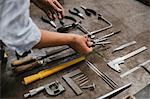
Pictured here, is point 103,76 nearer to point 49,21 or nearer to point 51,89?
→ point 51,89

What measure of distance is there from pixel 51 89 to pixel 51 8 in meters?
0.48

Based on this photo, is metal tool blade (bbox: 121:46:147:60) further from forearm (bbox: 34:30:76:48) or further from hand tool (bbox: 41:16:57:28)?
hand tool (bbox: 41:16:57:28)

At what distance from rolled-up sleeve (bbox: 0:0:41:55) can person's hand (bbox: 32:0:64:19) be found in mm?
447

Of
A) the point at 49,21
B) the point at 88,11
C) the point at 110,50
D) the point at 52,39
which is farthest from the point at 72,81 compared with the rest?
the point at 88,11

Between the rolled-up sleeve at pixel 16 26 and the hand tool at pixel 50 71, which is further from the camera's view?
the hand tool at pixel 50 71

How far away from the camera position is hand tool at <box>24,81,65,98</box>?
1022mm

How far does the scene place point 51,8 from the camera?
1.35 m

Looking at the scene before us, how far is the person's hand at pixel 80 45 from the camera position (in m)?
1.13

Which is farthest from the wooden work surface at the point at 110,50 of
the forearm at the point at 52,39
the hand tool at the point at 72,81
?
the forearm at the point at 52,39

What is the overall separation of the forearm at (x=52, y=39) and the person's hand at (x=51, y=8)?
0.97ft

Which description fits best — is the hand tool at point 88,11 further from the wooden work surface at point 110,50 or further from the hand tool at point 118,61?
the hand tool at point 118,61

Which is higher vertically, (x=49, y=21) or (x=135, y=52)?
(x=49, y=21)

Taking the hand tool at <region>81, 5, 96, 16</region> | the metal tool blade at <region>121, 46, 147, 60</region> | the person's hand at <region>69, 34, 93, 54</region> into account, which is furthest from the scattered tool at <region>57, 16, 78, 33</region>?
the metal tool blade at <region>121, 46, 147, 60</region>

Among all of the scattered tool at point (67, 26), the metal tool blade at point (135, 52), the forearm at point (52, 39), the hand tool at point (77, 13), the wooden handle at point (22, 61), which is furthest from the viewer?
the hand tool at point (77, 13)
